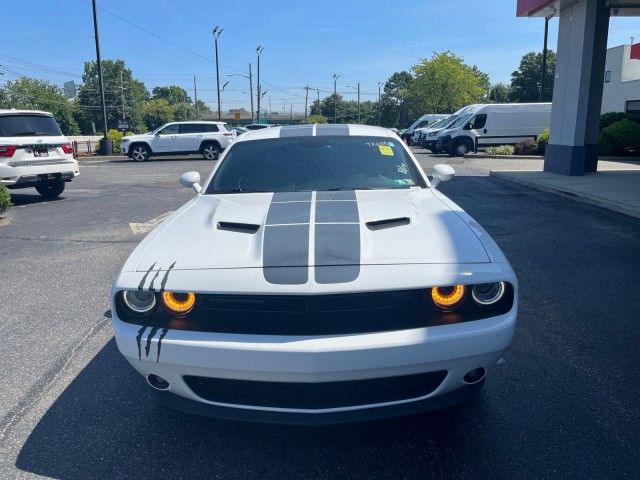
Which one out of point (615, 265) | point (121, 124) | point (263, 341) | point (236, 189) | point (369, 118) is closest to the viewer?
point (263, 341)

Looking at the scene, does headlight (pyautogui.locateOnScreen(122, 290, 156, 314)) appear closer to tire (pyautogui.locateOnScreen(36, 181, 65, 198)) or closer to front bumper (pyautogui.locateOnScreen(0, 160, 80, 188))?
front bumper (pyautogui.locateOnScreen(0, 160, 80, 188))

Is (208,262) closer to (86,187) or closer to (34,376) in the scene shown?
(34,376)

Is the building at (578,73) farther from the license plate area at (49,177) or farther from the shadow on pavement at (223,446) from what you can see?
the shadow on pavement at (223,446)

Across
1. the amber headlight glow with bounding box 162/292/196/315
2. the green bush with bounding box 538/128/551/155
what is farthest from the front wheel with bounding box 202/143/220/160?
the amber headlight glow with bounding box 162/292/196/315

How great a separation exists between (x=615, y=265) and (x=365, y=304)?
4.67 meters

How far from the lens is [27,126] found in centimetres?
1085

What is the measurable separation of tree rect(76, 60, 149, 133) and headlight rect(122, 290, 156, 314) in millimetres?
108709

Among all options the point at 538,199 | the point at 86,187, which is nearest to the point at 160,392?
the point at 538,199

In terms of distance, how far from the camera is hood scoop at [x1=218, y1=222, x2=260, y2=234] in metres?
2.94

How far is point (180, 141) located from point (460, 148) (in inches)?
498

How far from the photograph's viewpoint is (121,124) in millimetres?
34250

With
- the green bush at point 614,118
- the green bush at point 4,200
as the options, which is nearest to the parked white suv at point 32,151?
the green bush at point 4,200

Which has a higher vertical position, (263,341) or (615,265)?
(263,341)

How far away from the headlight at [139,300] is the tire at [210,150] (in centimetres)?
2320
